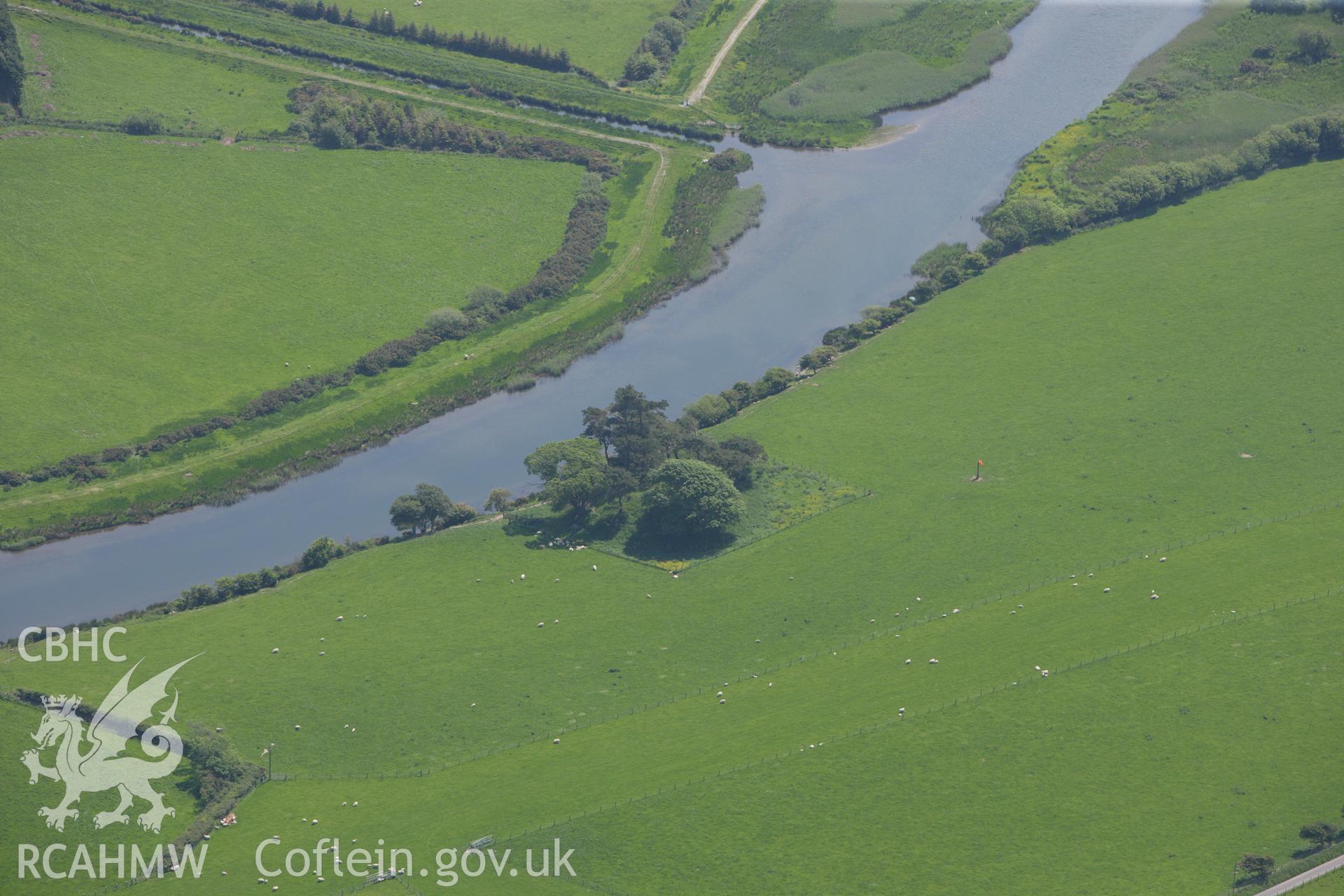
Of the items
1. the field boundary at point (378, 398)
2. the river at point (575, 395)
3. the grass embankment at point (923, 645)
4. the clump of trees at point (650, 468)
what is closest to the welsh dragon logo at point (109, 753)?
the grass embankment at point (923, 645)

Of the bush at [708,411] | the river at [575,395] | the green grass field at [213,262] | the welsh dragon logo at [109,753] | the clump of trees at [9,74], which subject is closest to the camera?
the welsh dragon logo at [109,753]

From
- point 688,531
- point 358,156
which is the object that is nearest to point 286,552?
point 688,531

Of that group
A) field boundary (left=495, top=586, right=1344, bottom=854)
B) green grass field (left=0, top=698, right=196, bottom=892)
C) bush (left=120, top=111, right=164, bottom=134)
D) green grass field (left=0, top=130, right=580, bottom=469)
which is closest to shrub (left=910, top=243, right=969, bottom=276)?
green grass field (left=0, top=130, right=580, bottom=469)

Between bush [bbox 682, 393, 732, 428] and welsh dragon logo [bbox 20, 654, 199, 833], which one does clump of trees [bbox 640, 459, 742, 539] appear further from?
welsh dragon logo [bbox 20, 654, 199, 833]

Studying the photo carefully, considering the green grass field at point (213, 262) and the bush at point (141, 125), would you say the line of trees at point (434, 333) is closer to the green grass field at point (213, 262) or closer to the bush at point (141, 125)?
the green grass field at point (213, 262)

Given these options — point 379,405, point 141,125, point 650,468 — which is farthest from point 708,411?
point 141,125

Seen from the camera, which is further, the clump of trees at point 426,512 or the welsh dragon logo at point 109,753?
the clump of trees at point 426,512
